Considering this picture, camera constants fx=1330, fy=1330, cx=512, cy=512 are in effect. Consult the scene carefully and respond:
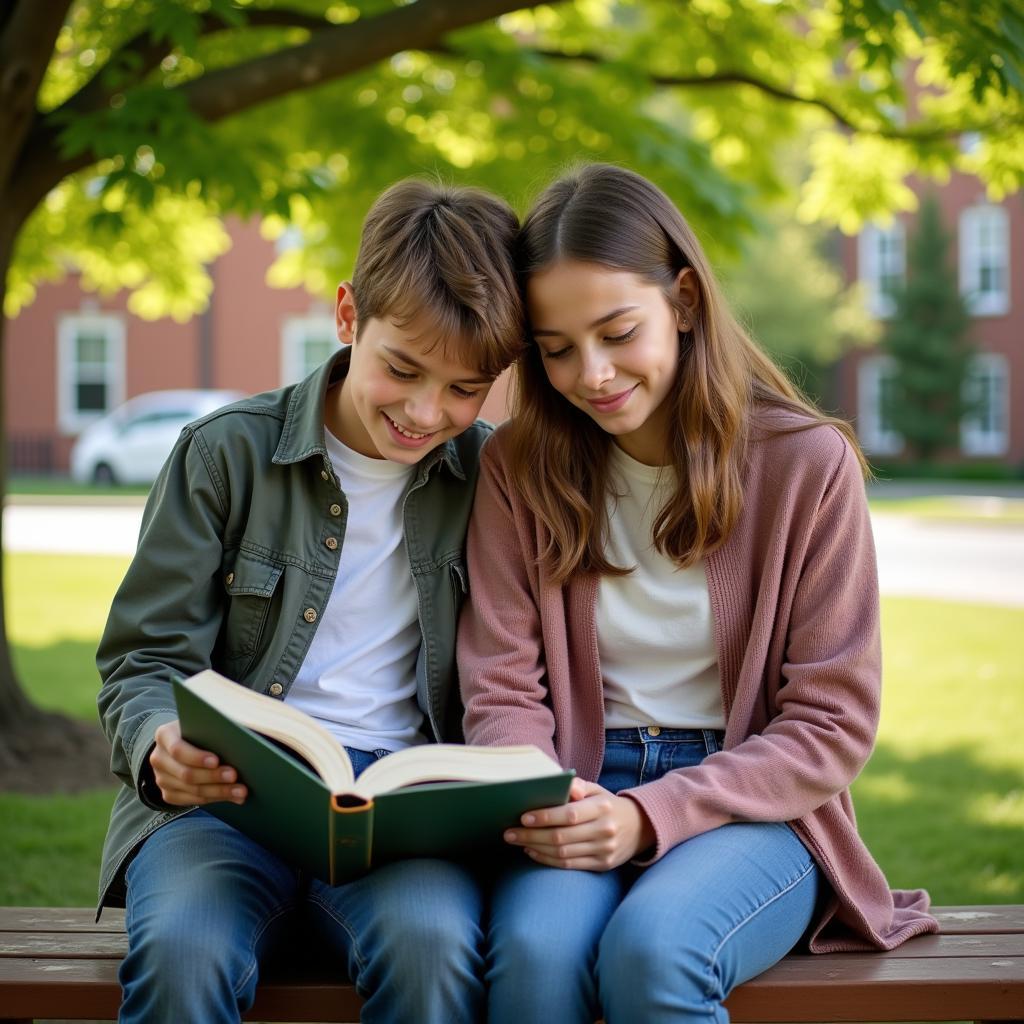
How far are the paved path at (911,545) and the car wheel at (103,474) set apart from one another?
347 cm

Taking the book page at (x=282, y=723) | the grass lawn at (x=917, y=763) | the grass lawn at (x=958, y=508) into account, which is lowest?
the grass lawn at (x=917, y=763)

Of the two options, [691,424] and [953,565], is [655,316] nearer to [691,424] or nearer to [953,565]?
[691,424]

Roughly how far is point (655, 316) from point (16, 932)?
1.63 meters

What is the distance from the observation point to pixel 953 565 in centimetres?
1172

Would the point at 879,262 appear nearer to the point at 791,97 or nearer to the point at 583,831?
the point at 791,97

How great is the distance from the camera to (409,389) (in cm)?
246

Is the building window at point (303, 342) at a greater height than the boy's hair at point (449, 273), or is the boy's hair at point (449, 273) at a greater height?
the building window at point (303, 342)

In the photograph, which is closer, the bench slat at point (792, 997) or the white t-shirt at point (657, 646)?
the bench slat at point (792, 997)

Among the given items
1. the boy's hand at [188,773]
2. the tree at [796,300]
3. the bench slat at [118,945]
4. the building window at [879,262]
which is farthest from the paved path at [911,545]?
the building window at [879,262]

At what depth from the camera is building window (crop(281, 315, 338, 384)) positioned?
23.8 m

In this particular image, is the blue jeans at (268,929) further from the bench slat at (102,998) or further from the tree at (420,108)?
the tree at (420,108)

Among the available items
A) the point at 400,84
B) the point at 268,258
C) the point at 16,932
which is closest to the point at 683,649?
the point at 16,932

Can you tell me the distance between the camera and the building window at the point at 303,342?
78.1ft

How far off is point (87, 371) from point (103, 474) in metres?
3.82
